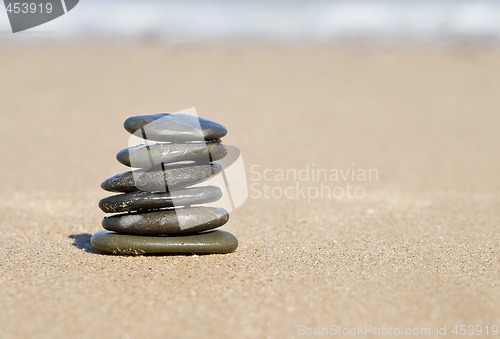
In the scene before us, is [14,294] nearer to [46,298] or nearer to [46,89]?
[46,298]

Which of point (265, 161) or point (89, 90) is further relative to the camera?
→ point (89, 90)

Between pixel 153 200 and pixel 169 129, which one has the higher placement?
pixel 169 129

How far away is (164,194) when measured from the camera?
15.3 ft

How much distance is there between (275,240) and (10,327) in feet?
7.73

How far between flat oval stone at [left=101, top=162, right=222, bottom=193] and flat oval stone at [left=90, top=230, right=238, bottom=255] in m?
0.34

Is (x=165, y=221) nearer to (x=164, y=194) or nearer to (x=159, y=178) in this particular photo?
(x=164, y=194)

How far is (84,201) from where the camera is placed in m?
6.57

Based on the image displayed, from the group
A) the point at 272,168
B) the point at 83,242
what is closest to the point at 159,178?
the point at 83,242

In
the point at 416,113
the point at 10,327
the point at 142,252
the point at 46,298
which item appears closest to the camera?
the point at 10,327

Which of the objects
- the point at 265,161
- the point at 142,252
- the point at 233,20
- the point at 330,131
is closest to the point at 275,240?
the point at 142,252

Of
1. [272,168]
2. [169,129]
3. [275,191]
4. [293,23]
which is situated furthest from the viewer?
[293,23]

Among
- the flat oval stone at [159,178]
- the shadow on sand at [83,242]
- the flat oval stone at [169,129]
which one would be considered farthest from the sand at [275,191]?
the flat oval stone at [169,129]

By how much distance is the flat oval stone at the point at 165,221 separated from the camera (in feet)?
15.1

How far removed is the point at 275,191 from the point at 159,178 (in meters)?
2.70
